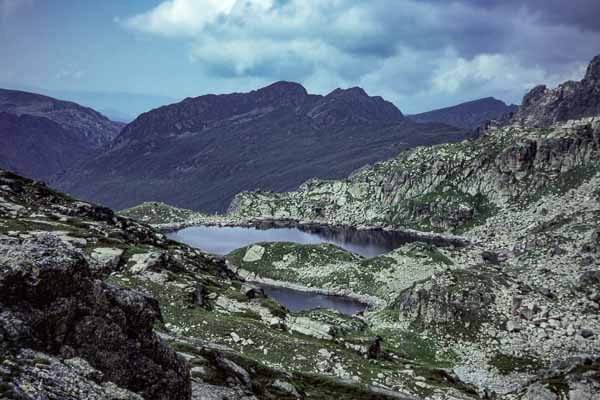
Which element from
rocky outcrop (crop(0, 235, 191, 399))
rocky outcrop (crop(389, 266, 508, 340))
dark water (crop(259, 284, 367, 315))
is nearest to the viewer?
rocky outcrop (crop(0, 235, 191, 399))

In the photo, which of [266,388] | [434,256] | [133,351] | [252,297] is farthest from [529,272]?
[133,351]

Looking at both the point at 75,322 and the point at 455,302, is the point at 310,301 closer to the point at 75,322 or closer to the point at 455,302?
the point at 455,302

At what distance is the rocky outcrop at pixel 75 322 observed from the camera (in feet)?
47.0

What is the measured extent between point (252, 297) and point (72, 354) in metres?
53.3

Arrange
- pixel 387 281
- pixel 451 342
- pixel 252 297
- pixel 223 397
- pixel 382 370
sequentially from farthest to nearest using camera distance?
pixel 387 281
pixel 451 342
pixel 252 297
pixel 382 370
pixel 223 397

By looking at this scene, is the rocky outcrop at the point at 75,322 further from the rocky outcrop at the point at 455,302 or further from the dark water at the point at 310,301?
the dark water at the point at 310,301

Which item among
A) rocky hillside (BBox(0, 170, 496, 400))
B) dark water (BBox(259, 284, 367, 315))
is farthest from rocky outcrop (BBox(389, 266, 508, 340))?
dark water (BBox(259, 284, 367, 315))

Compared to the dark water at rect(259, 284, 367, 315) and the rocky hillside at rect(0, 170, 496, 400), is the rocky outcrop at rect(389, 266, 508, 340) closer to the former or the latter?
the rocky hillside at rect(0, 170, 496, 400)

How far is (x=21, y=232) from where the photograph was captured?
198 ft

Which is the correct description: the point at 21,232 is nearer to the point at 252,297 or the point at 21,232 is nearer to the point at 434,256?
the point at 252,297

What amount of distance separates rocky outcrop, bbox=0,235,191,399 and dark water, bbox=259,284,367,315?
342 feet

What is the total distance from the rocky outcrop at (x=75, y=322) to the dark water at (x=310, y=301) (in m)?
104

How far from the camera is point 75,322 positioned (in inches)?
631

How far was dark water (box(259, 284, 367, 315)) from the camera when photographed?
4887 inches
